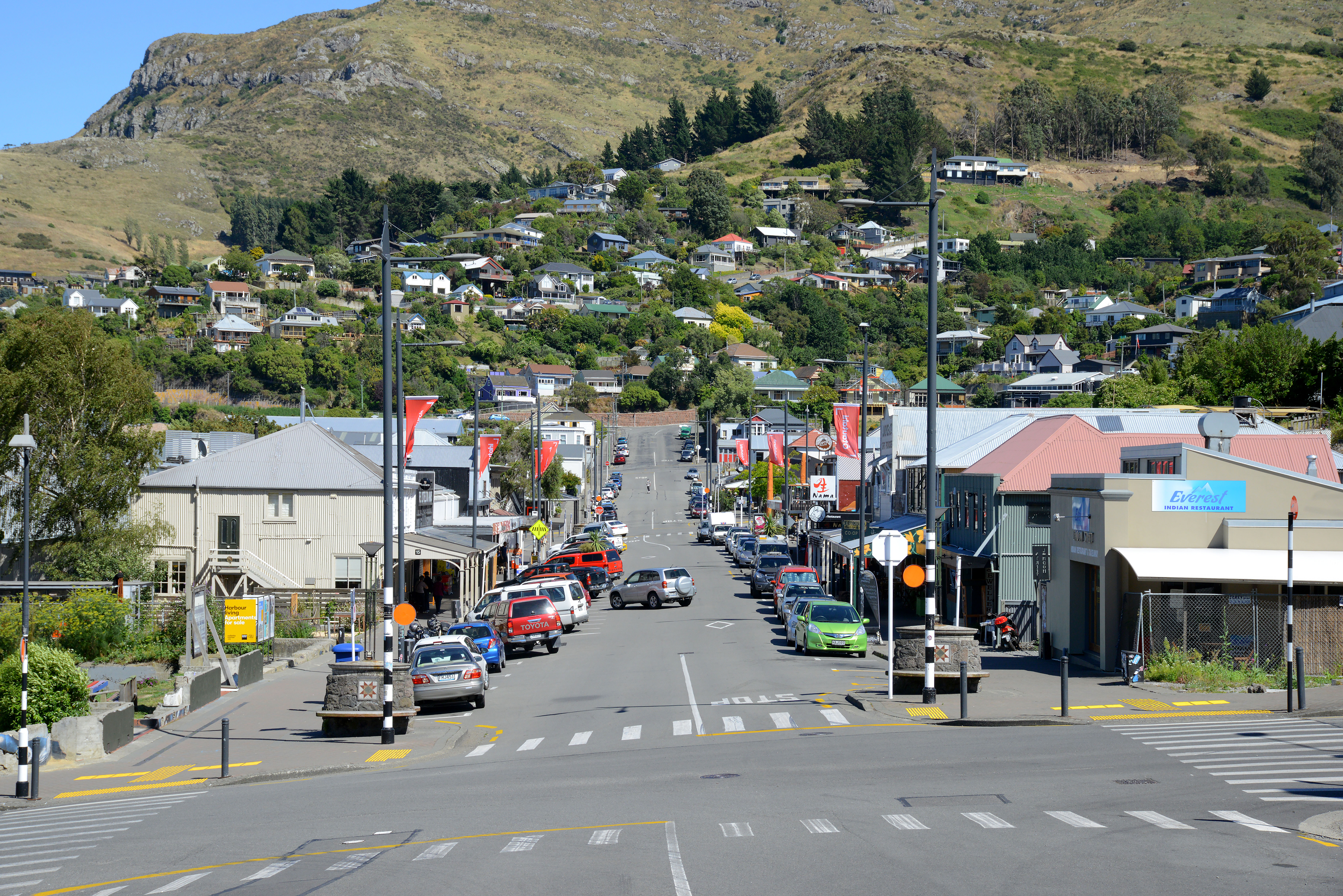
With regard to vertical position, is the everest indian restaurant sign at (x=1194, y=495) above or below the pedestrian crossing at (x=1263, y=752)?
above

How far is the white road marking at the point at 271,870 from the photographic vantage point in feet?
36.2

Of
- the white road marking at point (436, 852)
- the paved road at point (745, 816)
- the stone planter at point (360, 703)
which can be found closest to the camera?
the paved road at point (745, 816)

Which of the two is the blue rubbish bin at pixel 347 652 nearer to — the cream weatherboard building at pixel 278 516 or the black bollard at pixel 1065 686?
the cream weatherboard building at pixel 278 516

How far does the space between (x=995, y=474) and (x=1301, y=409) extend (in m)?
24.9

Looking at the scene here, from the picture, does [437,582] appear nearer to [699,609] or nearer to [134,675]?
[699,609]

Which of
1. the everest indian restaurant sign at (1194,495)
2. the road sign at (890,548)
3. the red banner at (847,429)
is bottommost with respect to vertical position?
the road sign at (890,548)

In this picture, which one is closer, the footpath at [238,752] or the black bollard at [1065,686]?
the footpath at [238,752]

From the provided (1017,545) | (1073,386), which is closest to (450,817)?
(1017,545)

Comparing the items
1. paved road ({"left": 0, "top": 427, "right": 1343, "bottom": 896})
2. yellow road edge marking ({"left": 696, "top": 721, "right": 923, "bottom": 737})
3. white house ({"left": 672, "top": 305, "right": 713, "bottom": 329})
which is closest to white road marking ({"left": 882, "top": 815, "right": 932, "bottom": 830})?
paved road ({"left": 0, "top": 427, "right": 1343, "bottom": 896})

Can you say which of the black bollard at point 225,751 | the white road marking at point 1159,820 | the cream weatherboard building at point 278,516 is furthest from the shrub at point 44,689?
the cream weatherboard building at point 278,516

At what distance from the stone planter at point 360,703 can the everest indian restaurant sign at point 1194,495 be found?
1630 cm

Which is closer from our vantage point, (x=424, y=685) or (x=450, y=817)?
(x=450, y=817)

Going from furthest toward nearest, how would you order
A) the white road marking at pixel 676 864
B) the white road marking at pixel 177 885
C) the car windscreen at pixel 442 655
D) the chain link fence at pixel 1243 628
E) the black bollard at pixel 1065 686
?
the car windscreen at pixel 442 655 → the chain link fence at pixel 1243 628 → the black bollard at pixel 1065 686 → the white road marking at pixel 177 885 → the white road marking at pixel 676 864

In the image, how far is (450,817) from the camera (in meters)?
13.8
